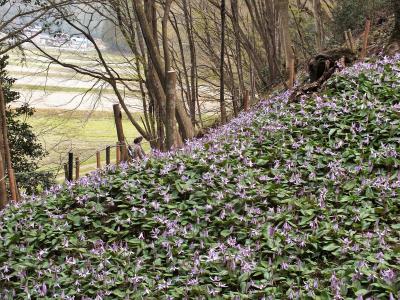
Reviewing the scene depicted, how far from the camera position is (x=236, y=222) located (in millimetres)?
4195

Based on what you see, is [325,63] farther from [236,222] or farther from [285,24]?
[236,222]

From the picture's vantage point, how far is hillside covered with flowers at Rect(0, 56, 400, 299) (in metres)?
3.43

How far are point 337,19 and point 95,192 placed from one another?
14746 millimetres

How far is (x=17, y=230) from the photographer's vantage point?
15.9 feet

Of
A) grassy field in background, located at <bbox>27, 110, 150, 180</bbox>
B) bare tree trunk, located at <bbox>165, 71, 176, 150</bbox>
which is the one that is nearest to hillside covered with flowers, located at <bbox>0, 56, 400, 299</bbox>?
bare tree trunk, located at <bbox>165, 71, 176, 150</bbox>

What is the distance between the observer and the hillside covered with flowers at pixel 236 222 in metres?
3.43

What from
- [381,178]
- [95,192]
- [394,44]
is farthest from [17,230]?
[394,44]

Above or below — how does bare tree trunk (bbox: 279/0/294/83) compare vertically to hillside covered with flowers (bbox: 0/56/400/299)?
above

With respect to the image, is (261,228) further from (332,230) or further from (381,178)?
(381,178)

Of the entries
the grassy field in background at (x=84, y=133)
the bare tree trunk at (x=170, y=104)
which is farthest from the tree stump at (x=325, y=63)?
the grassy field in background at (x=84, y=133)

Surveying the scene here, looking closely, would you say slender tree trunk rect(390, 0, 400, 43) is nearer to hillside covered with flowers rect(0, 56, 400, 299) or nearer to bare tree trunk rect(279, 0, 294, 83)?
hillside covered with flowers rect(0, 56, 400, 299)

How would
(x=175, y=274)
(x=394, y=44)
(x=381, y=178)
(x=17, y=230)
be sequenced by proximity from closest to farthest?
1. (x=175, y=274)
2. (x=381, y=178)
3. (x=17, y=230)
4. (x=394, y=44)

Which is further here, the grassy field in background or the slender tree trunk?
the grassy field in background

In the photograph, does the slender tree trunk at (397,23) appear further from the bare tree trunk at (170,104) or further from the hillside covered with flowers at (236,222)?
the bare tree trunk at (170,104)
